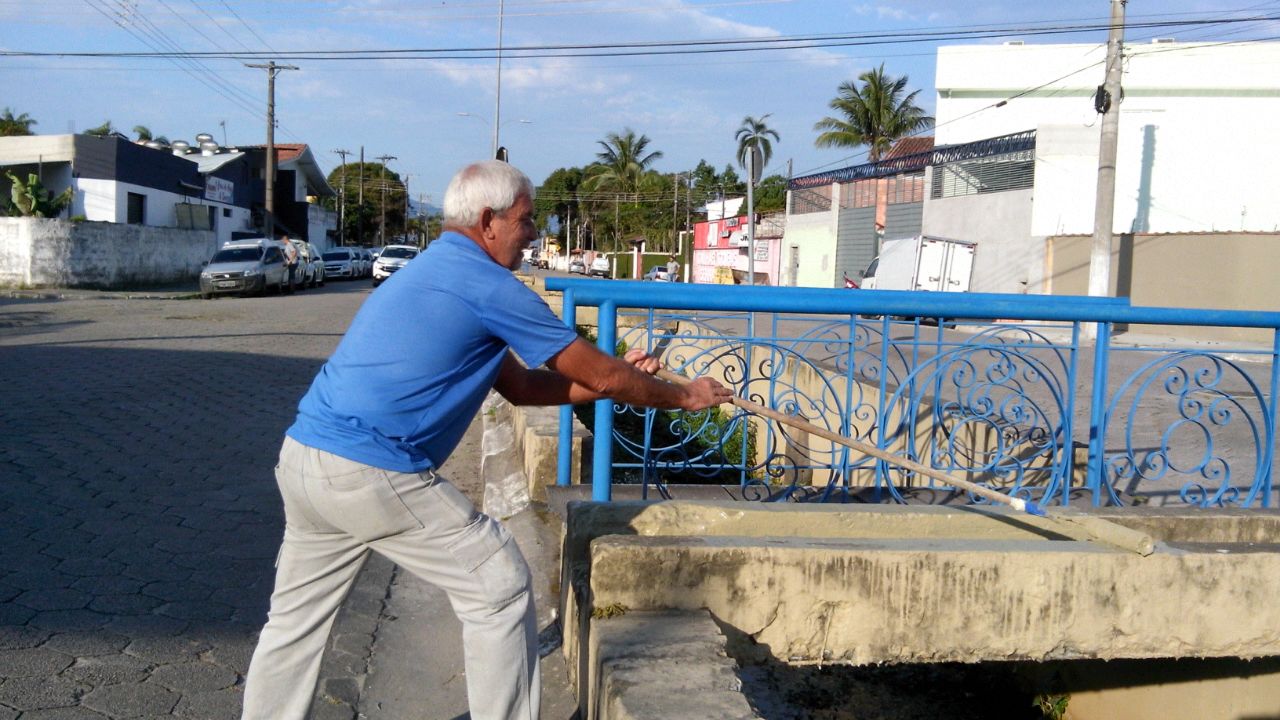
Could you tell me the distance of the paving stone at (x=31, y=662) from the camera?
3678 mm

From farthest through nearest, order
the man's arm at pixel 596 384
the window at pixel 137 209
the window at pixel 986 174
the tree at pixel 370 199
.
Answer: the tree at pixel 370 199 → the window at pixel 137 209 → the window at pixel 986 174 → the man's arm at pixel 596 384

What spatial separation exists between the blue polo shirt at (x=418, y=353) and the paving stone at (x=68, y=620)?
2.06 meters

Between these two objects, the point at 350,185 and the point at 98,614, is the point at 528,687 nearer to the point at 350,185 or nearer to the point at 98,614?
the point at 98,614

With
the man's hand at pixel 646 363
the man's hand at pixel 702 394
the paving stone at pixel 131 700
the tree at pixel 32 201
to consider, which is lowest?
the paving stone at pixel 131 700

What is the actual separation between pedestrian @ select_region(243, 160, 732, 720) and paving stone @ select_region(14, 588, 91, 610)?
75.8 inches

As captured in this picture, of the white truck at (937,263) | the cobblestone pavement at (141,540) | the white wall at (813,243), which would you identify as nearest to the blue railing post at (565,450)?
the cobblestone pavement at (141,540)

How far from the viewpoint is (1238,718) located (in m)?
4.43

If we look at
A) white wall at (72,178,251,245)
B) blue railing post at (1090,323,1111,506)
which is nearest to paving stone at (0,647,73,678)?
blue railing post at (1090,323,1111,506)

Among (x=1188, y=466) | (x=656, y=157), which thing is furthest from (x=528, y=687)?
(x=656, y=157)

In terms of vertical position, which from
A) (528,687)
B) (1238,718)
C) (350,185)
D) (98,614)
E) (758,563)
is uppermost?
(350,185)

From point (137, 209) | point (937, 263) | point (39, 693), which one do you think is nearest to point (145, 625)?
point (39, 693)

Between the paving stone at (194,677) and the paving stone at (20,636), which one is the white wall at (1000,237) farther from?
the paving stone at (20,636)

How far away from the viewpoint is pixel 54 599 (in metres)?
4.40

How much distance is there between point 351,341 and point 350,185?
301 ft
